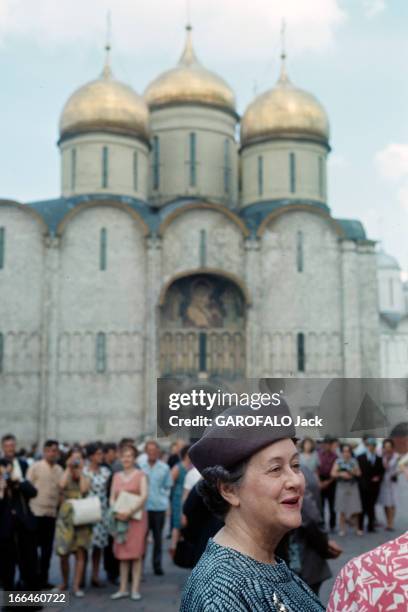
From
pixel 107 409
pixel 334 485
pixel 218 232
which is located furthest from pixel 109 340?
pixel 334 485

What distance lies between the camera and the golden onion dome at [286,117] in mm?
33812

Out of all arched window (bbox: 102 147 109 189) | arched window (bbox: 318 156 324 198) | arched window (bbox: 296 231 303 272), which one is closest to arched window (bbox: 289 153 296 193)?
arched window (bbox: 318 156 324 198)

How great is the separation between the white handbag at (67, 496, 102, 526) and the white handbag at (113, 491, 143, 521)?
0.28 m

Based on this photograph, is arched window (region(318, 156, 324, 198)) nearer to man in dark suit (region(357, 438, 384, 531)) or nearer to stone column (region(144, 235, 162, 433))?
stone column (region(144, 235, 162, 433))

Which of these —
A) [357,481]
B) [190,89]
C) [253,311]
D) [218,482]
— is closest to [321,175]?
[190,89]

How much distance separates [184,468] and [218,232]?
20807mm

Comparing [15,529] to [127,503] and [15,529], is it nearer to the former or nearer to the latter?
[15,529]

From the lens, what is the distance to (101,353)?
96.7 feet

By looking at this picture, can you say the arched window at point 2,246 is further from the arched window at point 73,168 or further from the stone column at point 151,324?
the stone column at point 151,324

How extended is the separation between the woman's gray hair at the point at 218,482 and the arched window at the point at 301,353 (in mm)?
27760

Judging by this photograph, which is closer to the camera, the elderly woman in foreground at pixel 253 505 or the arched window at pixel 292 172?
the elderly woman in foreground at pixel 253 505

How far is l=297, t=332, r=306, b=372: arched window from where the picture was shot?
29.8m

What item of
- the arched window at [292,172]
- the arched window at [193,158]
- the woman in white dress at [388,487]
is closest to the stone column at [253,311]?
the arched window at [292,172]

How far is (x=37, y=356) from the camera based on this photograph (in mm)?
29516
